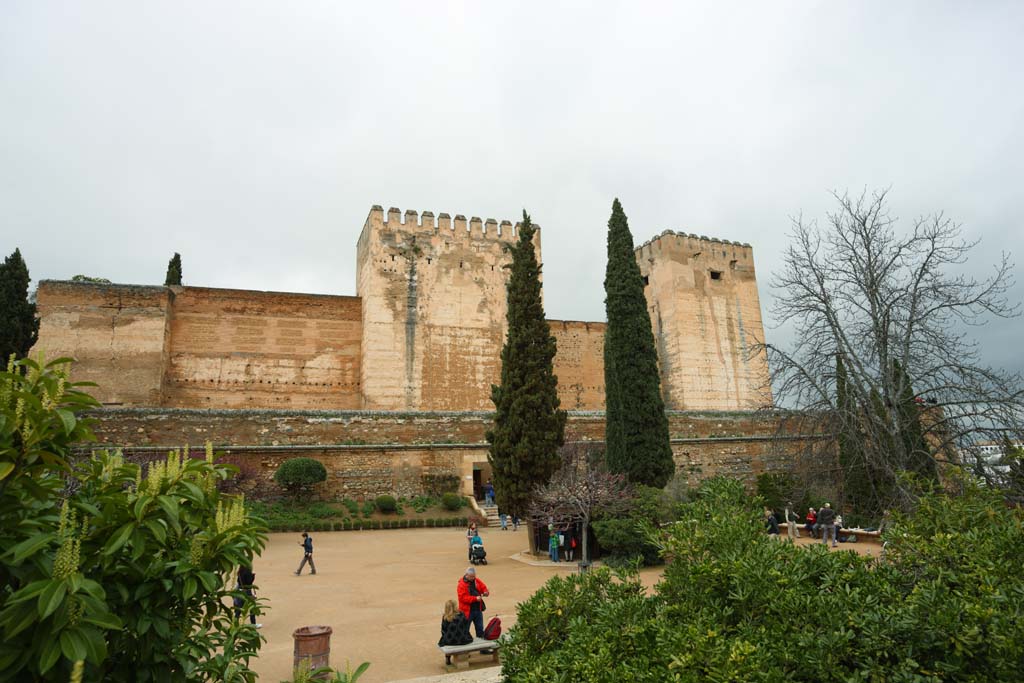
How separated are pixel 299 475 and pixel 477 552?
7.30 metres

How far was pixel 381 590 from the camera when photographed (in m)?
9.74

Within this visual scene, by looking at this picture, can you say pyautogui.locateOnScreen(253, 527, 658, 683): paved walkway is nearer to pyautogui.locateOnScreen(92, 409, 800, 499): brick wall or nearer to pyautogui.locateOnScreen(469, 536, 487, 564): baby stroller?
pyautogui.locateOnScreen(469, 536, 487, 564): baby stroller

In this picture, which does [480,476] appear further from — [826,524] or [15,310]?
[15,310]

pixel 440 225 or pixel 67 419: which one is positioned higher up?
pixel 440 225

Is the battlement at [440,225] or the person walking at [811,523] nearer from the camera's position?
the person walking at [811,523]

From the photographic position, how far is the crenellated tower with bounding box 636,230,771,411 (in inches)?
1081

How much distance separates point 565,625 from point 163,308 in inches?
901

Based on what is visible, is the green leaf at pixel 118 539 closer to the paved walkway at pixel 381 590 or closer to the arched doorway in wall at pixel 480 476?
the paved walkway at pixel 381 590

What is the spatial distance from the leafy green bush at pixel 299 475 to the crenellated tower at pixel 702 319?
16.4m

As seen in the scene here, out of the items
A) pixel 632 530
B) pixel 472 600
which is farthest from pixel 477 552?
pixel 472 600

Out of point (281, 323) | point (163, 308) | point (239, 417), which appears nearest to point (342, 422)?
point (239, 417)

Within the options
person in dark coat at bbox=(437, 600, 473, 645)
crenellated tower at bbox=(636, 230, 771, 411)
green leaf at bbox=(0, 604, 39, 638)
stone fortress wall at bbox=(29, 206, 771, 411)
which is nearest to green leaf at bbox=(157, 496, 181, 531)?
green leaf at bbox=(0, 604, 39, 638)

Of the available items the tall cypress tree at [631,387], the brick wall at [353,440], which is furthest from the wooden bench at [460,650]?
the brick wall at [353,440]

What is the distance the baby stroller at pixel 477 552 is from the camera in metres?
11.8
